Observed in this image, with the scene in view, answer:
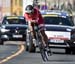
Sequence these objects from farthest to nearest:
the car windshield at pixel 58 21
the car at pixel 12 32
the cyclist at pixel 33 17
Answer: the car at pixel 12 32 → the car windshield at pixel 58 21 → the cyclist at pixel 33 17

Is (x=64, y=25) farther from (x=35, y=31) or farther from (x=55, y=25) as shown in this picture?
(x=35, y=31)

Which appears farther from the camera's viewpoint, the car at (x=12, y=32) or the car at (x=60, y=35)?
the car at (x=12, y=32)

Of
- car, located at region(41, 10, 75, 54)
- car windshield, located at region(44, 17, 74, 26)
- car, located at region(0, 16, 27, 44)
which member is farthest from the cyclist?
car, located at region(0, 16, 27, 44)

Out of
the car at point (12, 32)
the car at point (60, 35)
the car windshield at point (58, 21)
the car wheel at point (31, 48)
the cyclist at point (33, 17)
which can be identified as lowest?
the car at point (12, 32)

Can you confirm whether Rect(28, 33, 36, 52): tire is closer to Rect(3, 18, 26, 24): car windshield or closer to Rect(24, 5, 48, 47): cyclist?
Rect(24, 5, 48, 47): cyclist

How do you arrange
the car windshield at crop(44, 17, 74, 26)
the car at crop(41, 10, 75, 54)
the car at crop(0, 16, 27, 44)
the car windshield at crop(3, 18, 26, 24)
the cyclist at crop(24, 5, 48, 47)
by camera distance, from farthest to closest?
1. the car windshield at crop(3, 18, 26, 24)
2. the car at crop(0, 16, 27, 44)
3. the car windshield at crop(44, 17, 74, 26)
4. the car at crop(41, 10, 75, 54)
5. the cyclist at crop(24, 5, 48, 47)

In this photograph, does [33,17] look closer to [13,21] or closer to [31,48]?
[31,48]

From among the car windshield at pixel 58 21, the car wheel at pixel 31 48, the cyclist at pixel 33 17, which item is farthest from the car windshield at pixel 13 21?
the cyclist at pixel 33 17

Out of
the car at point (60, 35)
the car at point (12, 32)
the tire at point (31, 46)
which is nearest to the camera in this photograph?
the car at point (60, 35)

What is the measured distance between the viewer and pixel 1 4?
188 feet

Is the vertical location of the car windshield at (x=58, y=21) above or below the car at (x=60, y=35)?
above

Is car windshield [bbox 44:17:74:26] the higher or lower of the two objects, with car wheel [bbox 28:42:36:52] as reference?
higher

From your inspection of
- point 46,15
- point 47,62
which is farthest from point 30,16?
point 46,15

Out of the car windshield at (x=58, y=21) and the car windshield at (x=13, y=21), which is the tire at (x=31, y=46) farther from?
the car windshield at (x=13, y=21)
